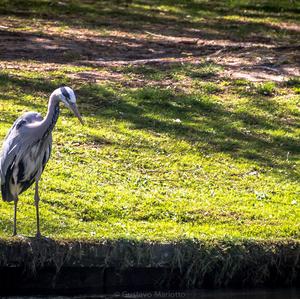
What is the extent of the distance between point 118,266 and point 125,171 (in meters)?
3.50

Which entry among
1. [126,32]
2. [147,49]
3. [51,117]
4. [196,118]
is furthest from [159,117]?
[126,32]

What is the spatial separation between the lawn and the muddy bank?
10.6 inches

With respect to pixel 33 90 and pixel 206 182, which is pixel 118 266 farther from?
pixel 33 90

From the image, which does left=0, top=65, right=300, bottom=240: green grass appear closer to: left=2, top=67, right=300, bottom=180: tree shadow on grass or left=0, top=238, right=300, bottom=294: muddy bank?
left=2, top=67, right=300, bottom=180: tree shadow on grass

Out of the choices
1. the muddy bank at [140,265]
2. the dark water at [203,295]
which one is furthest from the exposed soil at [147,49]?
the dark water at [203,295]

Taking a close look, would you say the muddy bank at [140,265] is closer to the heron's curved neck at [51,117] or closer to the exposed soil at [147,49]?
the heron's curved neck at [51,117]

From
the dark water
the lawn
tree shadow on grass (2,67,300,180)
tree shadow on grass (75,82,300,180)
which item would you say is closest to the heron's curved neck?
the lawn

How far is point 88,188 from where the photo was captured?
541 inches

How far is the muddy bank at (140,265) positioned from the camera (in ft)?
36.3

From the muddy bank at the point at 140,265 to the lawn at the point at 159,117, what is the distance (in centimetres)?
27

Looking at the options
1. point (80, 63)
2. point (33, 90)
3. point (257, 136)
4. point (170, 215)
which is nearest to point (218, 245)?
point (170, 215)

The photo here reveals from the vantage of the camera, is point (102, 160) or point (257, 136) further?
point (257, 136)

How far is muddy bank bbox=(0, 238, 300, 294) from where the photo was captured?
36.3 ft

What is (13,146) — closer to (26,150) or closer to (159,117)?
(26,150)
